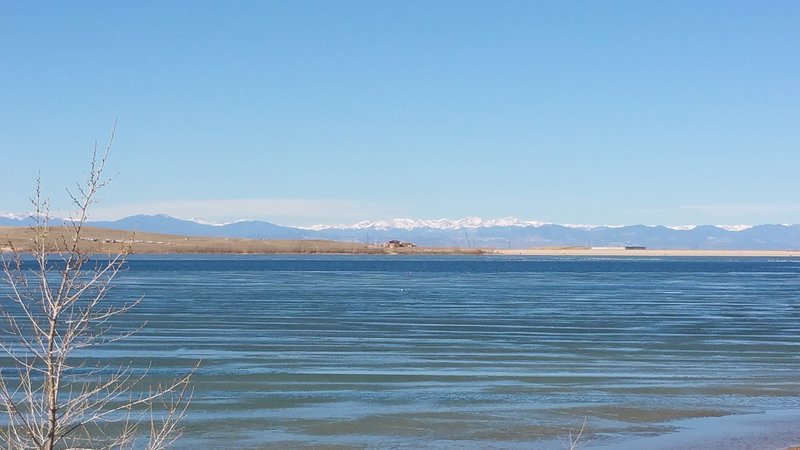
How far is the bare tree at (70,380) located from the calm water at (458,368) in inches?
41.9

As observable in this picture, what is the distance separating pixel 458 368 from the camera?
24.1 metres

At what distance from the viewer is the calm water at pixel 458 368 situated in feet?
56.6

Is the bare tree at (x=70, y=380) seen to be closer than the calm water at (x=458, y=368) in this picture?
Yes

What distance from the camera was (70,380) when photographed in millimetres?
19625

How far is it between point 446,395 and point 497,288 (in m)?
46.3

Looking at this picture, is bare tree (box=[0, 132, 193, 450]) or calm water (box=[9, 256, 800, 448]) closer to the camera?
bare tree (box=[0, 132, 193, 450])

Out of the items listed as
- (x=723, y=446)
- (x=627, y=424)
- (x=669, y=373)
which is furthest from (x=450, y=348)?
(x=723, y=446)

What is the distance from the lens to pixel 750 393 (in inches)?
835

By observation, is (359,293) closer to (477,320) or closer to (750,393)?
(477,320)

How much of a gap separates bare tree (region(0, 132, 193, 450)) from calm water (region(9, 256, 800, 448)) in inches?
41.9

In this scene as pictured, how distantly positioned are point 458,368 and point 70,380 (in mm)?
8862

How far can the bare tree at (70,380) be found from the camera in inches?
298

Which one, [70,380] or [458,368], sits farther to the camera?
[458,368]

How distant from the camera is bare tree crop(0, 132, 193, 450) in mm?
7578
